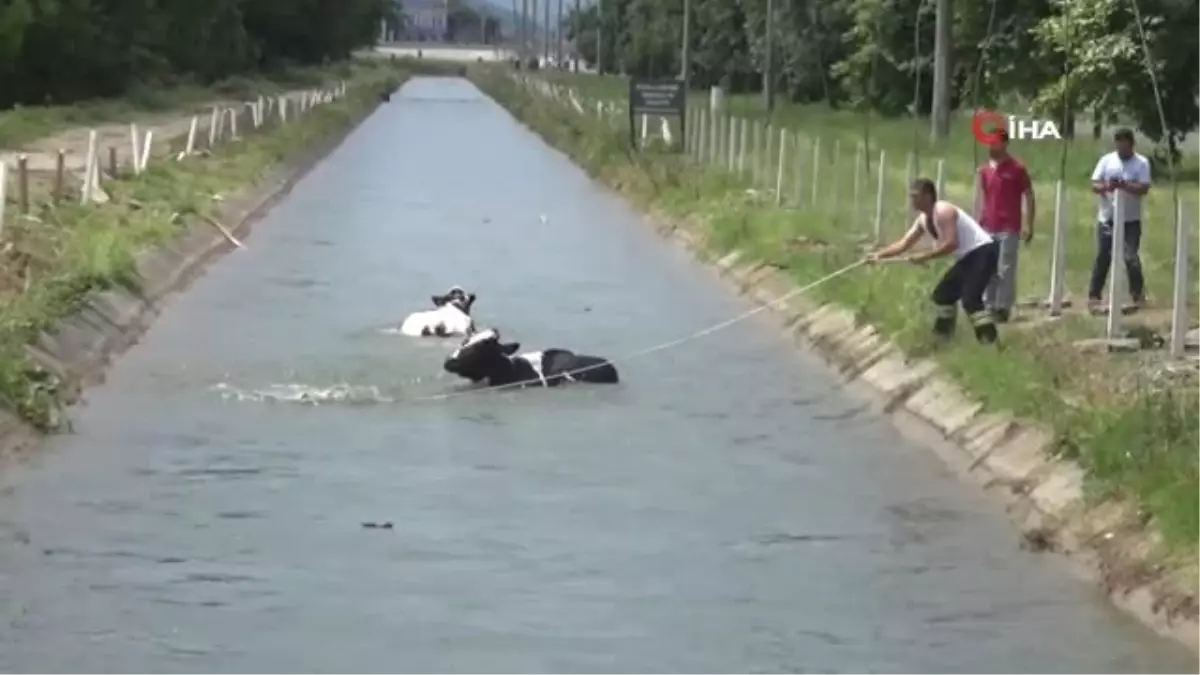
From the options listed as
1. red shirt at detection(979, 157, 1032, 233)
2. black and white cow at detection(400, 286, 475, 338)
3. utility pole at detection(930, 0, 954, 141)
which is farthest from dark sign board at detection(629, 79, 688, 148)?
red shirt at detection(979, 157, 1032, 233)

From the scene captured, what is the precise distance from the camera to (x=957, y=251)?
65.4 feet

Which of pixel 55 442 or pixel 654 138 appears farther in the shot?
pixel 654 138

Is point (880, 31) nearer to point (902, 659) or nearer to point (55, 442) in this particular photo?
point (55, 442)

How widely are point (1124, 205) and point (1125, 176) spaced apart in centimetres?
28

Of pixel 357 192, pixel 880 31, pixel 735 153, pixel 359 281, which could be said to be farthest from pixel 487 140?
pixel 359 281

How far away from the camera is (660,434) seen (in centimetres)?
1942

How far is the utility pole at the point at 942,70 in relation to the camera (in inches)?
1757

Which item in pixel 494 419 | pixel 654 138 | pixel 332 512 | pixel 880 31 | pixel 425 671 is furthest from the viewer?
pixel 880 31

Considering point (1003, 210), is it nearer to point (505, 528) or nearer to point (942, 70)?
point (505, 528)

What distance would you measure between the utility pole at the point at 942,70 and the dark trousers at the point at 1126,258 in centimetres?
2184

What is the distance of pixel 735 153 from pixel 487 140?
104 feet

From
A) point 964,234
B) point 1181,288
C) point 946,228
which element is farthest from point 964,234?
point 1181,288

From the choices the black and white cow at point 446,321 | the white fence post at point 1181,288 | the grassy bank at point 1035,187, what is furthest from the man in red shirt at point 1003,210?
the black and white cow at point 446,321

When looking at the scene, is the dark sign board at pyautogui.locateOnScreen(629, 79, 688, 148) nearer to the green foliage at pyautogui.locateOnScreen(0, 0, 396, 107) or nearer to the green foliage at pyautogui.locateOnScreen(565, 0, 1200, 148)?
the green foliage at pyautogui.locateOnScreen(565, 0, 1200, 148)
